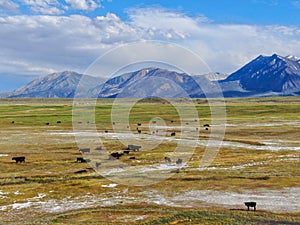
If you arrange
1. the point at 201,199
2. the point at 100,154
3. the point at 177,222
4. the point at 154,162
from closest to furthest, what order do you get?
the point at 177,222 < the point at 201,199 < the point at 154,162 < the point at 100,154

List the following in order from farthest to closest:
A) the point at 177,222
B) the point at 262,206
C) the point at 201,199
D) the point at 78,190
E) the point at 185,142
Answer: the point at 185,142 → the point at 78,190 → the point at 201,199 → the point at 262,206 → the point at 177,222

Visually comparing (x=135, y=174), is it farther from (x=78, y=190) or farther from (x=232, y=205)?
(x=232, y=205)

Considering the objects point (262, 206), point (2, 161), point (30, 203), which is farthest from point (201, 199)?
point (2, 161)

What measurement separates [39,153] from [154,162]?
929 inches

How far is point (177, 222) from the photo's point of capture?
3150 cm

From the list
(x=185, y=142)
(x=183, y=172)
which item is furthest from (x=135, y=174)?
(x=185, y=142)

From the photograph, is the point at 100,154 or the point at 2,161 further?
the point at 100,154

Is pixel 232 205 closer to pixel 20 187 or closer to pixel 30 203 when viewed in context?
pixel 30 203

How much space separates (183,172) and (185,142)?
33.2 m

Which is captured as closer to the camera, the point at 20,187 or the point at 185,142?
the point at 20,187

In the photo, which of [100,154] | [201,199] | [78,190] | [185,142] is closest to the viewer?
[201,199]

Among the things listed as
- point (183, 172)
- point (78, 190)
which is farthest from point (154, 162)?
point (78, 190)

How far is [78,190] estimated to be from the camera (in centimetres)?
4322

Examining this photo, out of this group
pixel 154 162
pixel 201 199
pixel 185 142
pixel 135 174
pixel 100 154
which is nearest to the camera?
pixel 201 199
